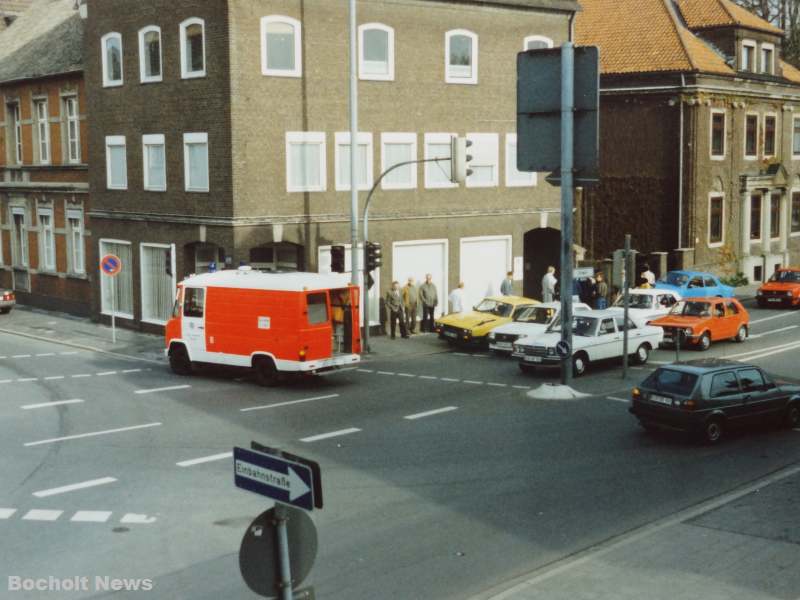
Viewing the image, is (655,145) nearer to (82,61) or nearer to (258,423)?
(82,61)

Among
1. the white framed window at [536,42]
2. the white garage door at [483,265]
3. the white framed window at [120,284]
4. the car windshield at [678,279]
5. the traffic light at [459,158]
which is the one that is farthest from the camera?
the car windshield at [678,279]

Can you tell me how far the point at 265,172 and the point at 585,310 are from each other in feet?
32.6

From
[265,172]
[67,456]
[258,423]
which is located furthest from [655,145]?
[67,456]

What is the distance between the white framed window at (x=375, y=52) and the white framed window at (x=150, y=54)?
20.1 feet

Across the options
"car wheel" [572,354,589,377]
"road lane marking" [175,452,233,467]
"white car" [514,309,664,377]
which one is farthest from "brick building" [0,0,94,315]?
"road lane marking" [175,452,233,467]

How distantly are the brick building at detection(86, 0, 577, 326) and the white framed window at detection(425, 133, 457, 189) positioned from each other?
6 cm

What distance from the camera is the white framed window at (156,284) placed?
3322 cm

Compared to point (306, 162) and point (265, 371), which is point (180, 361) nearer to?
point (265, 371)

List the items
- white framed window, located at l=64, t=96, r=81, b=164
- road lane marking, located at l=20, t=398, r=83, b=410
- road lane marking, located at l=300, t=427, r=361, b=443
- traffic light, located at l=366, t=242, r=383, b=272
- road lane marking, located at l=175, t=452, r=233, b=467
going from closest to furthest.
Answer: road lane marking, located at l=175, t=452, r=233, b=467 < road lane marking, located at l=300, t=427, r=361, b=443 < road lane marking, located at l=20, t=398, r=83, b=410 < traffic light, located at l=366, t=242, r=383, b=272 < white framed window, located at l=64, t=96, r=81, b=164

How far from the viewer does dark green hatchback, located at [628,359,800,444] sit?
1778cm

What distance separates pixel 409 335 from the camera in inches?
1300

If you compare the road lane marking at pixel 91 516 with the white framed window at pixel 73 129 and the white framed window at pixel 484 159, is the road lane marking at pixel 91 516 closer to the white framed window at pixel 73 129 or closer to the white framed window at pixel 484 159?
the white framed window at pixel 484 159

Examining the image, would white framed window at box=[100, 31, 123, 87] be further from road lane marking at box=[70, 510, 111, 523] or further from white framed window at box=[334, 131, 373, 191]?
road lane marking at box=[70, 510, 111, 523]

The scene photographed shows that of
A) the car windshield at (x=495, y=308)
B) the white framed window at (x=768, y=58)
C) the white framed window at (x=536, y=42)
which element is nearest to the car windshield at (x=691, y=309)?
the car windshield at (x=495, y=308)
